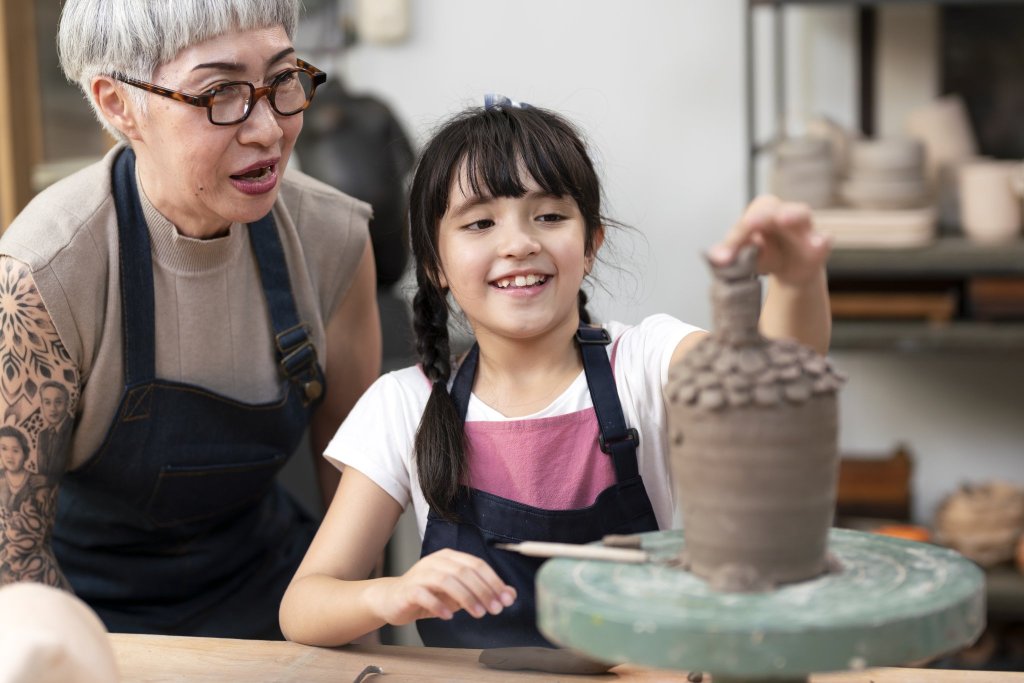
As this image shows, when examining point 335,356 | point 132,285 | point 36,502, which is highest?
point 132,285

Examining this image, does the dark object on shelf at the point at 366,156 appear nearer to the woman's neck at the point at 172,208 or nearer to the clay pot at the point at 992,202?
the woman's neck at the point at 172,208

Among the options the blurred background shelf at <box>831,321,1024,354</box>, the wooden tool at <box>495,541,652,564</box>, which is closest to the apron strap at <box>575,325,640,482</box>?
the wooden tool at <box>495,541,652,564</box>

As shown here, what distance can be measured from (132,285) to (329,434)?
0.50 meters

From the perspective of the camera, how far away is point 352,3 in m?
3.68

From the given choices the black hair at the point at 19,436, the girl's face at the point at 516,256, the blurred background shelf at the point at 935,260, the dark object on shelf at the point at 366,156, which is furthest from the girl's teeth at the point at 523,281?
the blurred background shelf at the point at 935,260

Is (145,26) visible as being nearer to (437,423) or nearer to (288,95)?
(288,95)

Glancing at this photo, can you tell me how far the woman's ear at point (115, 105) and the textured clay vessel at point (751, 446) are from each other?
3.03 feet

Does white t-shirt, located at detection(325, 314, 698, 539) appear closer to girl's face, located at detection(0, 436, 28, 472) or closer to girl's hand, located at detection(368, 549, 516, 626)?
girl's hand, located at detection(368, 549, 516, 626)

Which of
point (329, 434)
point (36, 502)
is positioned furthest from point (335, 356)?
point (36, 502)

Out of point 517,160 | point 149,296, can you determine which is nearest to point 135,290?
point 149,296

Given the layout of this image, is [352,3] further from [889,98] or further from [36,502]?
[36,502]

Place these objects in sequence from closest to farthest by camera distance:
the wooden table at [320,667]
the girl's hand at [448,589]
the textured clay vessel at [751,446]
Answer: the textured clay vessel at [751,446]
the girl's hand at [448,589]
the wooden table at [320,667]

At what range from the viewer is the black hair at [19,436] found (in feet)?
5.47

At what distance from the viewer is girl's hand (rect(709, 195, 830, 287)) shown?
1201 mm
